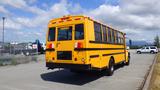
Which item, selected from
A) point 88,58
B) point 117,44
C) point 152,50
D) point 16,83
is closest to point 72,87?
point 88,58

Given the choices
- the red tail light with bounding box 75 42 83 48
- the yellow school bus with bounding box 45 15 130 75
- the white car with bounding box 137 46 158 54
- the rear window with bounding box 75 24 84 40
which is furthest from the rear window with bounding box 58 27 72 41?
the white car with bounding box 137 46 158 54

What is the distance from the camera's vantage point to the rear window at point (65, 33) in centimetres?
1258

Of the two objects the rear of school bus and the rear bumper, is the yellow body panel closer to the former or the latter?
the rear of school bus

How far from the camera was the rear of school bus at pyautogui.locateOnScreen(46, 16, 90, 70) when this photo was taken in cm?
1199

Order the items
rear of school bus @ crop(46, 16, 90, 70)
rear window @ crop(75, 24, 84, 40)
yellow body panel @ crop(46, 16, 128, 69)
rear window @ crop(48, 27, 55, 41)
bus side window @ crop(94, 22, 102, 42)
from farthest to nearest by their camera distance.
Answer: rear window @ crop(48, 27, 55, 41) < bus side window @ crop(94, 22, 102, 42) < rear window @ crop(75, 24, 84, 40) < rear of school bus @ crop(46, 16, 90, 70) < yellow body panel @ crop(46, 16, 128, 69)

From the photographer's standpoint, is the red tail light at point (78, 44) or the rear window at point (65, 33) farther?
the rear window at point (65, 33)

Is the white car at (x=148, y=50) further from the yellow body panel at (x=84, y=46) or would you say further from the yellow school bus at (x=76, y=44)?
the yellow body panel at (x=84, y=46)

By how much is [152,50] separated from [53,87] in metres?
49.3

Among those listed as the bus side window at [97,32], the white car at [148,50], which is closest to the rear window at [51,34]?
the bus side window at [97,32]

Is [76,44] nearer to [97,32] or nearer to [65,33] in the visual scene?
[65,33]

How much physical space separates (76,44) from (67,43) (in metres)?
0.56

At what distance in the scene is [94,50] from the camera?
12.5 m

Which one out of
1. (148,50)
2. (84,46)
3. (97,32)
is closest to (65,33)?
(84,46)

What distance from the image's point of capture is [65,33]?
1274 centimetres
